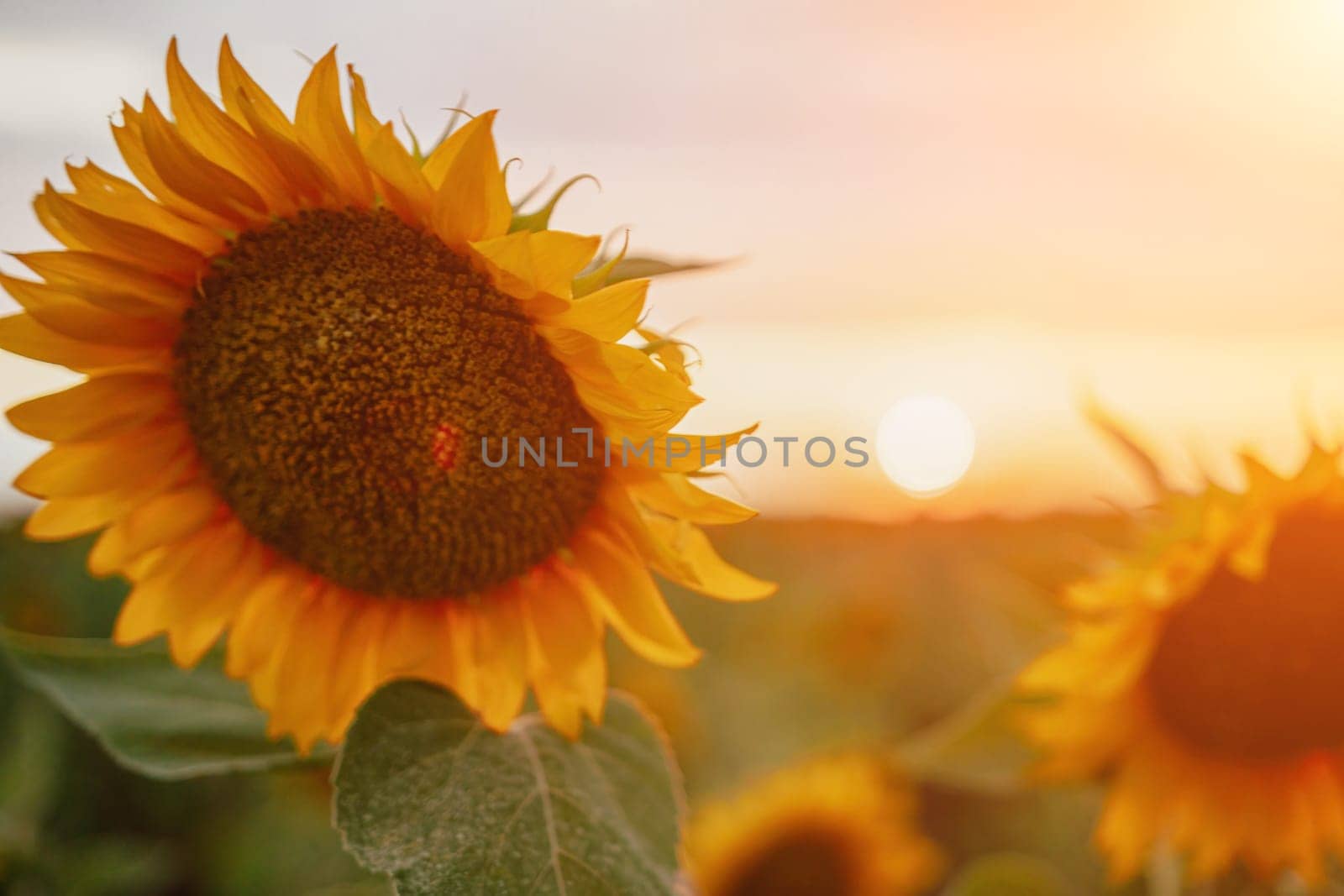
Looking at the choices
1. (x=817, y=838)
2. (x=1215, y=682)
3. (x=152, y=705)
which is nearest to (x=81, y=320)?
(x=152, y=705)

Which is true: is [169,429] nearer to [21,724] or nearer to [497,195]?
[497,195]

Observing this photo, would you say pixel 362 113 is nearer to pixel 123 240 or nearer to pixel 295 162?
pixel 295 162

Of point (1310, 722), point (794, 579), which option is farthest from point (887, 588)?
point (1310, 722)

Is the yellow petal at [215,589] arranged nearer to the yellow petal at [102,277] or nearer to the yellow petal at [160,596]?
the yellow petal at [160,596]

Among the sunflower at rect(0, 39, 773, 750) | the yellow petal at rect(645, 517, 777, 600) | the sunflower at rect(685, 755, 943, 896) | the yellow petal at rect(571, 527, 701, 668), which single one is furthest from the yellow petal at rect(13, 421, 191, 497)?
the sunflower at rect(685, 755, 943, 896)

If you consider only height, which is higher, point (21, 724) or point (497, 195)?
point (497, 195)

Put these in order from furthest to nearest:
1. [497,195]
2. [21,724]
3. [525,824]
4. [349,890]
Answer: [21,724] < [349,890] < [525,824] < [497,195]

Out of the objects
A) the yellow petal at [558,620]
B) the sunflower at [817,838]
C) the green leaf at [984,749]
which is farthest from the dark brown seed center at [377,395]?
the sunflower at [817,838]
